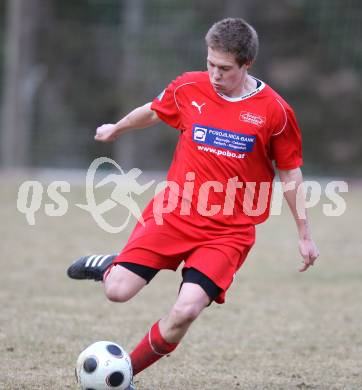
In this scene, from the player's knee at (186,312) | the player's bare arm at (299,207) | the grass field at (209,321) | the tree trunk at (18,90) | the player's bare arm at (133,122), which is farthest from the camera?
the tree trunk at (18,90)

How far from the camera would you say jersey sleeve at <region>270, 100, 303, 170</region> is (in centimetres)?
442

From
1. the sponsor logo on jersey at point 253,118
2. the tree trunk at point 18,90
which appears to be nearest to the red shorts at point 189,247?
the sponsor logo on jersey at point 253,118

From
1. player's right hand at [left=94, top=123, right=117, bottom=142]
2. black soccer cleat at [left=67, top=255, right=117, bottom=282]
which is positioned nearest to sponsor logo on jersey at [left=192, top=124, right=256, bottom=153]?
player's right hand at [left=94, top=123, right=117, bottom=142]

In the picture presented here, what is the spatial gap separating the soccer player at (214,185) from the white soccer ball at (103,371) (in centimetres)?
18

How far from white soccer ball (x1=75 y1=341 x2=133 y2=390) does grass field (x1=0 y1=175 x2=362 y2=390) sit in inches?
15.8

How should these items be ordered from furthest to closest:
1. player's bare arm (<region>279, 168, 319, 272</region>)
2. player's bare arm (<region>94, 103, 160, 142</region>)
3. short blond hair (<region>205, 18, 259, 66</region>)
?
player's bare arm (<region>94, 103, 160, 142</region>), player's bare arm (<region>279, 168, 319, 272</region>), short blond hair (<region>205, 18, 259, 66</region>)

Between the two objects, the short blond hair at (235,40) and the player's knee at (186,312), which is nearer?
the player's knee at (186,312)

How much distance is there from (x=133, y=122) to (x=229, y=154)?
606 millimetres

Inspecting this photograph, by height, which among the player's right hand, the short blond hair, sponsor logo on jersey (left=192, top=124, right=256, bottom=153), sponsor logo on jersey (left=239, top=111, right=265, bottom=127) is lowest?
the player's right hand

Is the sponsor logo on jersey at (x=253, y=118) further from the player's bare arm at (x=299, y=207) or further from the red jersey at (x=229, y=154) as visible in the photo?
the player's bare arm at (x=299, y=207)

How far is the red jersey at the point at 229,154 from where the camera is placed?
4.38 m

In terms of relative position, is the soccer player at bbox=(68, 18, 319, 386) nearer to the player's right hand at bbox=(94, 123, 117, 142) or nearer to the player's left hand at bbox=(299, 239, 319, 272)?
the player's left hand at bbox=(299, 239, 319, 272)

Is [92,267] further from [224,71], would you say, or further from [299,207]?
[224,71]

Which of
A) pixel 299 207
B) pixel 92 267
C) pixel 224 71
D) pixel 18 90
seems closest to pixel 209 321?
pixel 92 267
